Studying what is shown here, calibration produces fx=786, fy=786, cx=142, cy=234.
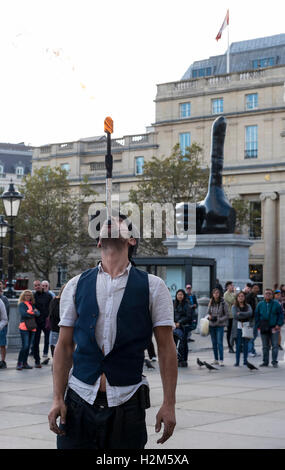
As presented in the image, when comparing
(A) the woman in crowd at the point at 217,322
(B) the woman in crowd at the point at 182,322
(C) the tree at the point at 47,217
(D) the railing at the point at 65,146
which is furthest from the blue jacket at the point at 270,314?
(D) the railing at the point at 65,146

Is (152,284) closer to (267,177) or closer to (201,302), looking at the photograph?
(201,302)

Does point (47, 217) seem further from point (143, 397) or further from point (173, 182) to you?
point (143, 397)

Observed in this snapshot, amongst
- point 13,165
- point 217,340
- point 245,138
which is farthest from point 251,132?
point 13,165

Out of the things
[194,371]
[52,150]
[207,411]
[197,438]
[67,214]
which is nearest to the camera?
[197,438]

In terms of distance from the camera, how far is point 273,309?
18000 mm

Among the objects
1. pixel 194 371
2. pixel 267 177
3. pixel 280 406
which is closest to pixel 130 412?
pixel 280 406

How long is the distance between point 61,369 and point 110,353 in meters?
0.35

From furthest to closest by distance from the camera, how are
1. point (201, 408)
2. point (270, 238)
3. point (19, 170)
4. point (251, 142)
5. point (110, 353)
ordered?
point (19, 170) < point (251, 142) < point (270, 238) < point (201, 408) < point (110, 353)

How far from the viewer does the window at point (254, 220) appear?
2173 inches

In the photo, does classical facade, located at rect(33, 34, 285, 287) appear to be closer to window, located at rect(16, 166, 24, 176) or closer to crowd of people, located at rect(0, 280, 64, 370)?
crowd of people, located at rect(0, 280, 64, 370)

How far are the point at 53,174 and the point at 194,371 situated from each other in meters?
42.4

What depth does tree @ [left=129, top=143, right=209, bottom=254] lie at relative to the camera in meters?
52.9

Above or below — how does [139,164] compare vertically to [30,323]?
above

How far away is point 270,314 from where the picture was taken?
18.0 meters
